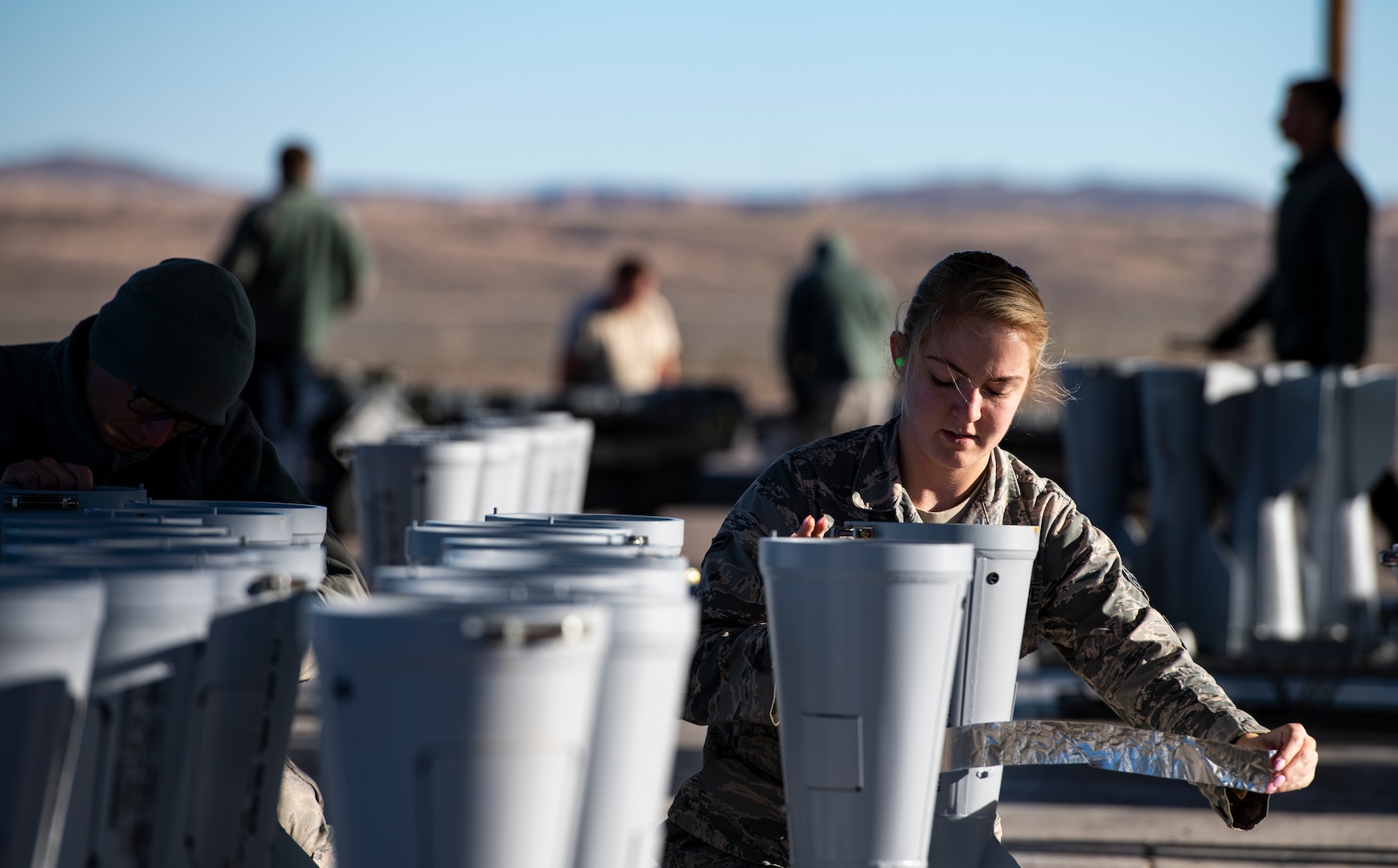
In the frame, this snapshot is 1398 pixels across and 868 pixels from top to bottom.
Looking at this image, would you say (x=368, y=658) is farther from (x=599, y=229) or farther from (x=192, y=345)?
(x=599, y=229)

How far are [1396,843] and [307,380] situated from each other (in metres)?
6.32

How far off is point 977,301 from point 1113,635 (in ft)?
1.91

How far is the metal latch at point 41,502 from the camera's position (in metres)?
2.35

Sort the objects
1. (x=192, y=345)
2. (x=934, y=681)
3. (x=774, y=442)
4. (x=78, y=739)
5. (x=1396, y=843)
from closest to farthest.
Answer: (x=78, y=739)
(x=934, y=681)
(x=192, y=345)
(x=1396, y=843)
(x=774, y=442)

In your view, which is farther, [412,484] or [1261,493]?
[1261,493]

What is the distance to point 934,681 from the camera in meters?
1.85

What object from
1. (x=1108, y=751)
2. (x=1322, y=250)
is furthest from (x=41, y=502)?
(x=1322, y=250)

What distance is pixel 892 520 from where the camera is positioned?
8.43 ft

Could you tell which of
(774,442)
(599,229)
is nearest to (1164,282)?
(599,229)

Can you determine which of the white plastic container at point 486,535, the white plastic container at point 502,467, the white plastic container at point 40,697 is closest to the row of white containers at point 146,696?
the white plastic container at point 40,697

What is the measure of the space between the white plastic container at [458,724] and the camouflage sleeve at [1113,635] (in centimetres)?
122

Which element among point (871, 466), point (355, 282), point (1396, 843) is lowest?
point (1396, 843)

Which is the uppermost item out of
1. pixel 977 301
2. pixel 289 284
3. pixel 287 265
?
pixel 287 265

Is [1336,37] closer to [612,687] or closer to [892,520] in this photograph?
[892,520]
